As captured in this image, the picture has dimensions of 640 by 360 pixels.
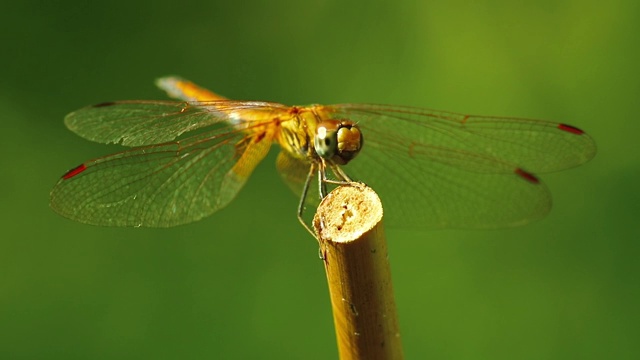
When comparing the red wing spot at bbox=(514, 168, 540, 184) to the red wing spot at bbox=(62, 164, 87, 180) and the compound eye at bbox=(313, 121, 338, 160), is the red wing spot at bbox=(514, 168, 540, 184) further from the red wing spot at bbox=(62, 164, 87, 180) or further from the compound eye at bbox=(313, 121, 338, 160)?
the red wing spot at bbox=(62, 164, 87, 180)

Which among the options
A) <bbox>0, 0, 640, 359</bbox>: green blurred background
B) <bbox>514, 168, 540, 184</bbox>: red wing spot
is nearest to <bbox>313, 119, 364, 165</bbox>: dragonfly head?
<bbox>514, 168, 540, 184</bbox>: red wing spot

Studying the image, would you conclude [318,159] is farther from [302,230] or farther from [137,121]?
[302,230]

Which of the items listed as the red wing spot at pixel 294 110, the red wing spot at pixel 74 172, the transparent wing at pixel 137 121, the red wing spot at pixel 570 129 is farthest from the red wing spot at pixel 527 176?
the red wing spot at pixel 74 172

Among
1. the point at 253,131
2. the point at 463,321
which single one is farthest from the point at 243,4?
the point at 463,321

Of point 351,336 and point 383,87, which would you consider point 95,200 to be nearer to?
point 351,336

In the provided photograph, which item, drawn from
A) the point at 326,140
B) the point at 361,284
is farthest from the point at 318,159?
the point at 361,284

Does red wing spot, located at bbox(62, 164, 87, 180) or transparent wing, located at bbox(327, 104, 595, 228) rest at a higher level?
transparent wing, located at bbox(327, 104, 595, 228)

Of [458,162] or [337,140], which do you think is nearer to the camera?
[337,140]
